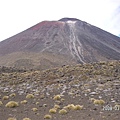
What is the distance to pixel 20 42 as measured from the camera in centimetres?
12612

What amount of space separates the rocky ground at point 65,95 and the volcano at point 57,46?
5794cm

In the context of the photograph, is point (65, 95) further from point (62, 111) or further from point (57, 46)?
point (57, 46)

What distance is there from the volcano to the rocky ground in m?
57.9

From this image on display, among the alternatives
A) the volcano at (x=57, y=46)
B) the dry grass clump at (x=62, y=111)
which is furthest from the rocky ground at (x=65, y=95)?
the volcano at (x=57, y=46)

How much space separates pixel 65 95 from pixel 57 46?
92530mm

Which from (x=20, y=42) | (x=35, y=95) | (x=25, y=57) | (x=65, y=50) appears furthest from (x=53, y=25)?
(x=35, y=95)

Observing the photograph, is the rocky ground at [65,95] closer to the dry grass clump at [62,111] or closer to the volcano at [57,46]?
the dry grass clump at [62,111]

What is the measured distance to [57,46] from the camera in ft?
373

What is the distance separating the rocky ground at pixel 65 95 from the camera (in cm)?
1620

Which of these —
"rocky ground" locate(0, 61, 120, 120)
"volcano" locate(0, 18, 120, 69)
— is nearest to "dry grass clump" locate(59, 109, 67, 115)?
"rocky ground" locate(0, 61, 120, 120)

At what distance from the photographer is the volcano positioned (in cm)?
9725

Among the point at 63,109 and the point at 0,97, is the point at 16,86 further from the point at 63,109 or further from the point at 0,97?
the point at 63,109

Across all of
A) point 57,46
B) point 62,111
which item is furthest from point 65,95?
point 57,46

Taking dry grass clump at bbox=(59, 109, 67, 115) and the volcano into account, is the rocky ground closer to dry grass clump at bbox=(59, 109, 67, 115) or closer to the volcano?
dry grass clump at bbox=(59, 109, 67, 115)
